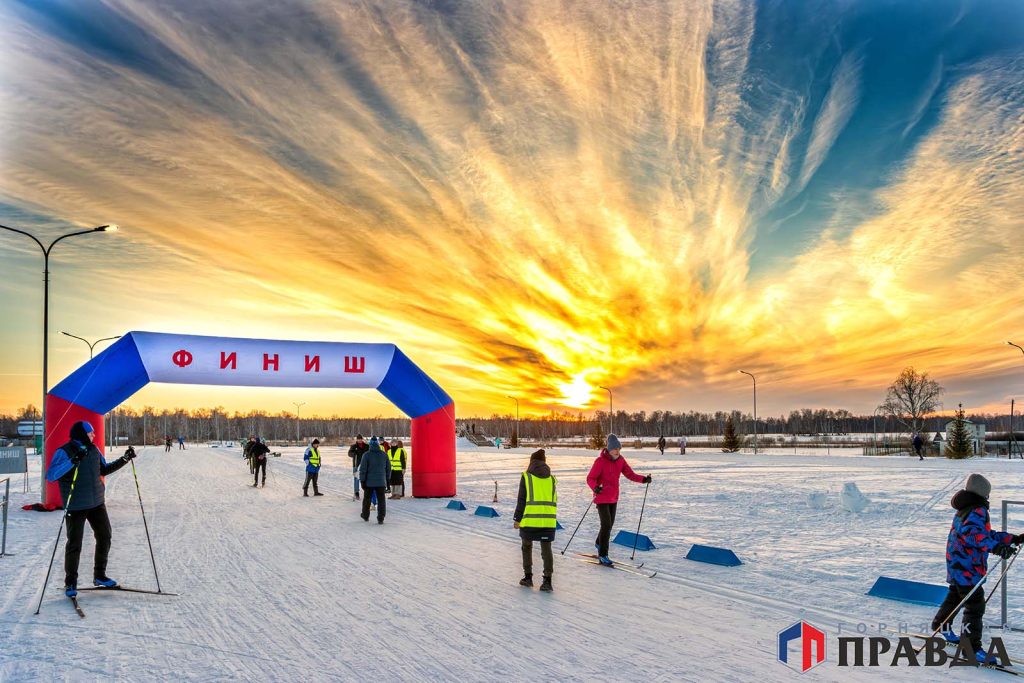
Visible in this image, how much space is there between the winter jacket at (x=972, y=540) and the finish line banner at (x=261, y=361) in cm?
1682

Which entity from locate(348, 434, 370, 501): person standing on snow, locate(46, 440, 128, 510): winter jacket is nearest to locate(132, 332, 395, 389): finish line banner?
locate(348, 434, 370, 501): person standing on snow

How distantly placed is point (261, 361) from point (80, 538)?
11.7 metres

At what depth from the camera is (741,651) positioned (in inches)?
261

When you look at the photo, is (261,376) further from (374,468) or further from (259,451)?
(259,451)

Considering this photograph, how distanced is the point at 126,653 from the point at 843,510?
16351 mm

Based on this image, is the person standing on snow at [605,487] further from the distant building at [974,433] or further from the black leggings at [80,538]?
the distant building at [974,433]

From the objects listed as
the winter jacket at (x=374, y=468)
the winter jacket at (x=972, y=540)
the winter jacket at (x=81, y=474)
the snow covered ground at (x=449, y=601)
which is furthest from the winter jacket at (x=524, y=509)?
the winter jacket at (x=374, y=468)

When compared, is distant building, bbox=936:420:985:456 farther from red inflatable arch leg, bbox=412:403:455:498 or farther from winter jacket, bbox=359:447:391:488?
winter jacket, bbox=359:447:391:488

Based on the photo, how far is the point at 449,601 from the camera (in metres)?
8.59

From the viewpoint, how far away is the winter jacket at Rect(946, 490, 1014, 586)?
6.52 meters

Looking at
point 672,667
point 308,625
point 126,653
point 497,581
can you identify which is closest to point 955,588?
point 672,667

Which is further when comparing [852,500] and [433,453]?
[433,453]

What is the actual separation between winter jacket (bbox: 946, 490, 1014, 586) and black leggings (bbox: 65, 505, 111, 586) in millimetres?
9830

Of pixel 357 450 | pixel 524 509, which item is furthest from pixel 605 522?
pixel 357 450
